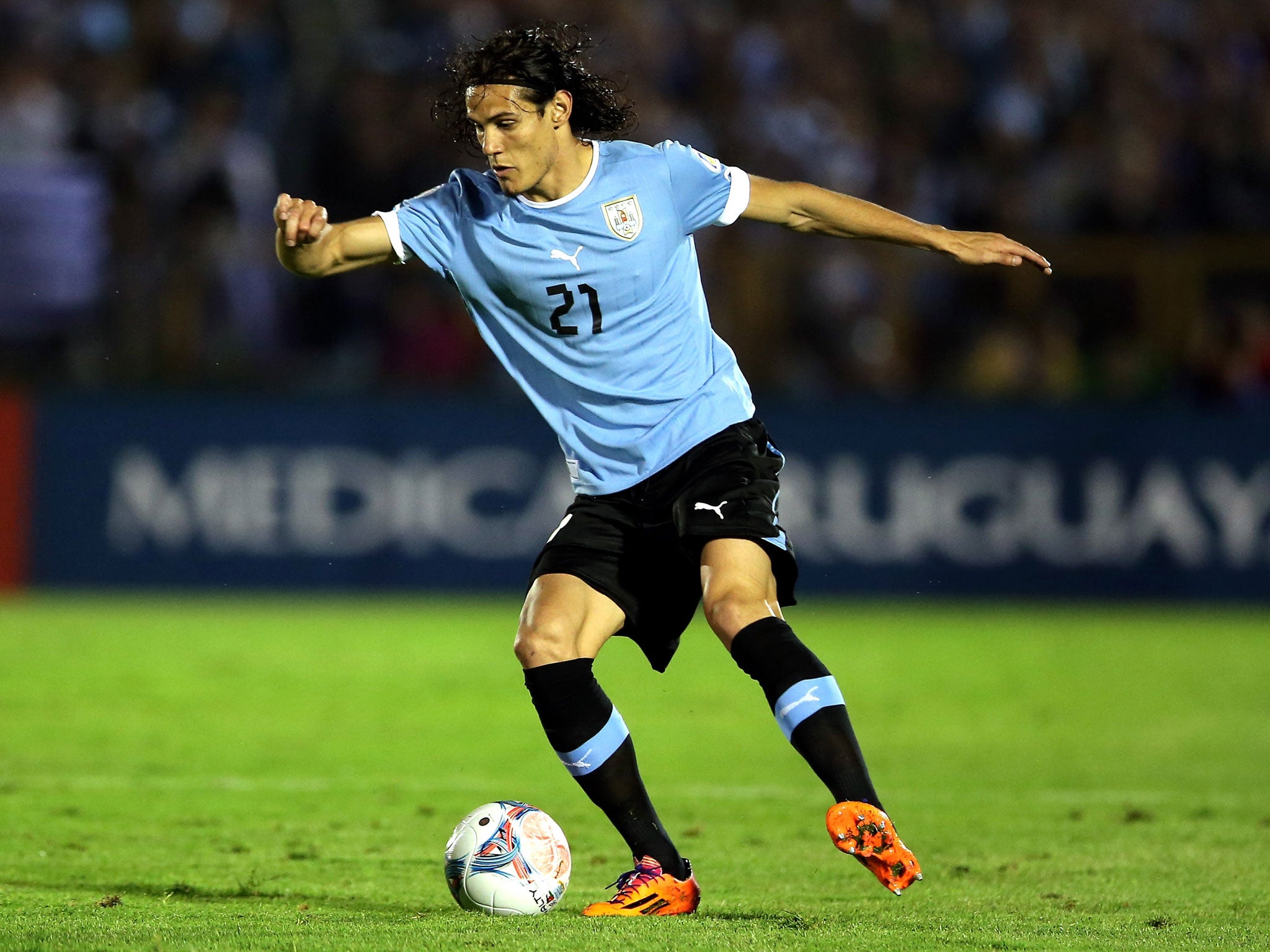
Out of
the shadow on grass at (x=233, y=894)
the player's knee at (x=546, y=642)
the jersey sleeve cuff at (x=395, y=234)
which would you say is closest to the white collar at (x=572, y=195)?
the jersey sleeve cuff at (x=395, y=234)

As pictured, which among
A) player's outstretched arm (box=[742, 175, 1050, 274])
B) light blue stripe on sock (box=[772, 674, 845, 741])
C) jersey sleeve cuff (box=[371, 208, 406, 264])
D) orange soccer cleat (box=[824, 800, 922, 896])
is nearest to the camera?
orange soccer cleat (box=[824, 800, 922, 896])

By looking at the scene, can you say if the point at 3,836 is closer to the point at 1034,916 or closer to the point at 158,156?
the point at 1034,916

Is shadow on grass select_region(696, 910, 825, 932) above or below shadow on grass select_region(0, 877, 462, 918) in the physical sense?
above

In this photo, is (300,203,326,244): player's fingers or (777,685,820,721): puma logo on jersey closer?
(777,685,820,721): puma logo on jersey

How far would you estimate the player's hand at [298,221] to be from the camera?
189 inches

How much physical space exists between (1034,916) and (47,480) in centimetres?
1059

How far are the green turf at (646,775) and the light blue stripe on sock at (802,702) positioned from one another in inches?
19.4

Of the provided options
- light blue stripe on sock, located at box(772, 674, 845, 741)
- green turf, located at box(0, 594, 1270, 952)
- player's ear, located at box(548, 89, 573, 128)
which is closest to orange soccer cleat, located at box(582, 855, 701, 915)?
green turf, located at box(0, 594, 1270, 952)

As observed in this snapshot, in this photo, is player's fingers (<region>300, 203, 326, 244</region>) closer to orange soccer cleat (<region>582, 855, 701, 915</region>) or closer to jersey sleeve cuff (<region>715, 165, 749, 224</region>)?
jersey sleeve cuff (<region>715, 165, 749, 224</region>)

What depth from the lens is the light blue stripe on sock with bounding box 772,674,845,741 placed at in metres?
4.62

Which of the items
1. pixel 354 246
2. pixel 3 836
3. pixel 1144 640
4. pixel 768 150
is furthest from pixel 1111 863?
pixel 768 150

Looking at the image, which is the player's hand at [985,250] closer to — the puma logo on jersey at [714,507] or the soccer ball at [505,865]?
the puma logo on jersey at [714,507]

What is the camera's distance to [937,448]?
1387cm

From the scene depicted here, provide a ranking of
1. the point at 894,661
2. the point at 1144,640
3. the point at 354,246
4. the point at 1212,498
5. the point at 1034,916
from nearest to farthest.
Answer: the point at 1034,916 → the point at 354,246 → the point at 894,661 → the point at 1144,640 → the point at 1212,498
